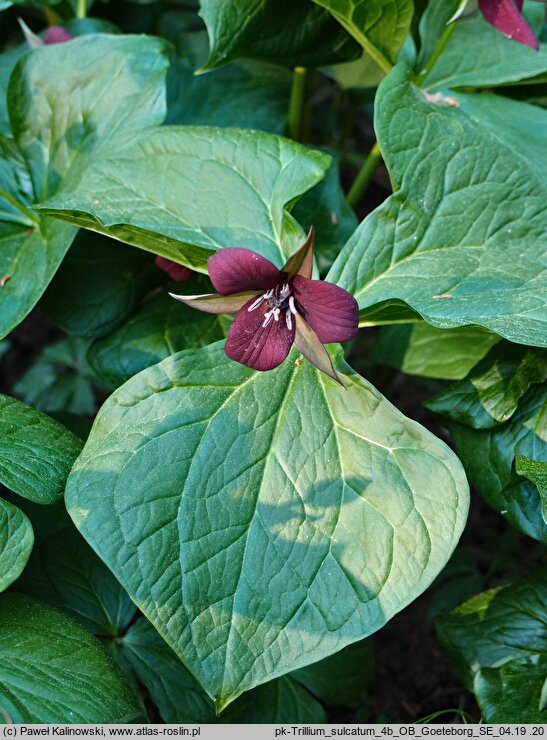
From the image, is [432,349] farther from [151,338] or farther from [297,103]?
[297,103]

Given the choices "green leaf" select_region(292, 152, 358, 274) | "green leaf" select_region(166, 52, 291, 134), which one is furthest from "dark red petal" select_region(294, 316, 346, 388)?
"green leaf" select_region(166, 52, 291, 134)

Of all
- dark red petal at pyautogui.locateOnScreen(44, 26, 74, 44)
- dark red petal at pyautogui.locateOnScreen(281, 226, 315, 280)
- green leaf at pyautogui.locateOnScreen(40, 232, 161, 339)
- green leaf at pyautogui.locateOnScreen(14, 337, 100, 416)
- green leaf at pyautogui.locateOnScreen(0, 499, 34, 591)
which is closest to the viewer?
dark red petal at pyautogui.locateOnScreen(281, 226, 315, 280)

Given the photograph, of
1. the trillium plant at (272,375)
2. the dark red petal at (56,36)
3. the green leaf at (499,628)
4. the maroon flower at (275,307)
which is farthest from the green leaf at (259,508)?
the dark red petal at (56,36)

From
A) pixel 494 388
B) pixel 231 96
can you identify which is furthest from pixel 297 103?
pixel 494 388

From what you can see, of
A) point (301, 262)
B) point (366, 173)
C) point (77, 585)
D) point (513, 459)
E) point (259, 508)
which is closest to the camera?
point (301, 262)

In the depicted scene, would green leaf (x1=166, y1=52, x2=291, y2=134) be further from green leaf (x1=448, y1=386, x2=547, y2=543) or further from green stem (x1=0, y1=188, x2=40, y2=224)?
green leaf (x1=448, y1=386, x2=547, y2=543)

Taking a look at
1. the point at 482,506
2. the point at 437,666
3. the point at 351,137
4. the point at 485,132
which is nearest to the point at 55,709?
the point at 437,666

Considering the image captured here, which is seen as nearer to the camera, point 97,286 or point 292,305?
point 292,305
